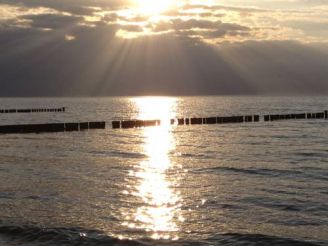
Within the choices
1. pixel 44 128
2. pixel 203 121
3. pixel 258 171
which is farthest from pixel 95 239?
pixel 203 121

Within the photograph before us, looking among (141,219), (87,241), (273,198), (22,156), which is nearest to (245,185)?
(273,198)

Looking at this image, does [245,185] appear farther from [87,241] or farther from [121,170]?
[87,241]

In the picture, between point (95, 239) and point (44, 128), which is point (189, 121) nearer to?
point (44, 128)

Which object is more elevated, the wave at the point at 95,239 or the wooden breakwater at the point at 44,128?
the wooden breakwater at the point at 44,128

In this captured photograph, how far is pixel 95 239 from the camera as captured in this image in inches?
565

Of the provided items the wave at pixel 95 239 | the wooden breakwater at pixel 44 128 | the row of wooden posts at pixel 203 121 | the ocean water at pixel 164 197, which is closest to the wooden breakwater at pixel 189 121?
the row of wooden posts at pixel 203 121

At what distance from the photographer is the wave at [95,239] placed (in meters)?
14.0

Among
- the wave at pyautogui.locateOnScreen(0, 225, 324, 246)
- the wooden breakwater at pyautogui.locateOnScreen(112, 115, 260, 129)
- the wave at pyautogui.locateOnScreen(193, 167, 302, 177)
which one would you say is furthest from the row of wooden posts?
the wave at pyautogui.locateOnScreen(0, 225, 324, 246)

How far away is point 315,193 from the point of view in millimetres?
20438

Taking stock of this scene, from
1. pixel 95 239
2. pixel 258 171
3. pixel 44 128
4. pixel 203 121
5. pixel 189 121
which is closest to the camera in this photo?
pixel 95 239

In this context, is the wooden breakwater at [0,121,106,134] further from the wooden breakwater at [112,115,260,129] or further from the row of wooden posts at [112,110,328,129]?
the row of wooden posts at [112,110,328,129]

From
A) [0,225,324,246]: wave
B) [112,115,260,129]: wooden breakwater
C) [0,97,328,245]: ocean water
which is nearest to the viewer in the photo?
[0,225,324,246]: wave

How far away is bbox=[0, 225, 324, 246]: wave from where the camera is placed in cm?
1398

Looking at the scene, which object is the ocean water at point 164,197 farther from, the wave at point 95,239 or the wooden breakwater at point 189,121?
the wooden breakwater at point 189,121
